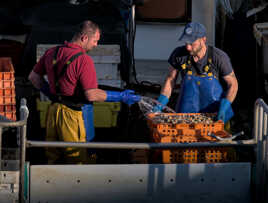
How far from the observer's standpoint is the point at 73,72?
205 inches

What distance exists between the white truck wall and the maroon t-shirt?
212 inches

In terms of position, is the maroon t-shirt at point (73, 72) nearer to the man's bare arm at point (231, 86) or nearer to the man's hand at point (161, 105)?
the man's hand at point (161, 105)

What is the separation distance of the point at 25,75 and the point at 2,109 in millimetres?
2003

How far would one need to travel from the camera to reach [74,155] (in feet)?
17.6

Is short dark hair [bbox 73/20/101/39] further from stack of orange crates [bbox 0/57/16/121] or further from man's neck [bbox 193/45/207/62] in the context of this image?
stack of orange crates [bbox 0/57/16/121]

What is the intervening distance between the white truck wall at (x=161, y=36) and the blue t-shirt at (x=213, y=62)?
14.6ft

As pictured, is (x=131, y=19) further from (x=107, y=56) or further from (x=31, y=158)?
(x=31, y=158)

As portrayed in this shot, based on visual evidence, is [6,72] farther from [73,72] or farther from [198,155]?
[198,155]

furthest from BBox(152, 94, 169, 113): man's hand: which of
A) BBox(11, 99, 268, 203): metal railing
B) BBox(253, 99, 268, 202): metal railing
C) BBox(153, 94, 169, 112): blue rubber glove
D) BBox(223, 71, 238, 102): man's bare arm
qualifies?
BBox(253, 99, 268, 202): metal railing

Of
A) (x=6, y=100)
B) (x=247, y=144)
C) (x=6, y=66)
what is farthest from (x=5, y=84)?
(x=247, y=144)

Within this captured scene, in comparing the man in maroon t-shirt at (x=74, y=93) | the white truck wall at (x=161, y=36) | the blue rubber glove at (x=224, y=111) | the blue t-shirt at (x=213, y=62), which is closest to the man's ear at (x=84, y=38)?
the man in maroon t-shirt at (x=74, y=93)

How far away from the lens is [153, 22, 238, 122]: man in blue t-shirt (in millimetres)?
5973

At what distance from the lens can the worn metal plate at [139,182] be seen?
14.8 feet

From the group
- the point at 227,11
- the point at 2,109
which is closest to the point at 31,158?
the point at 2,109
